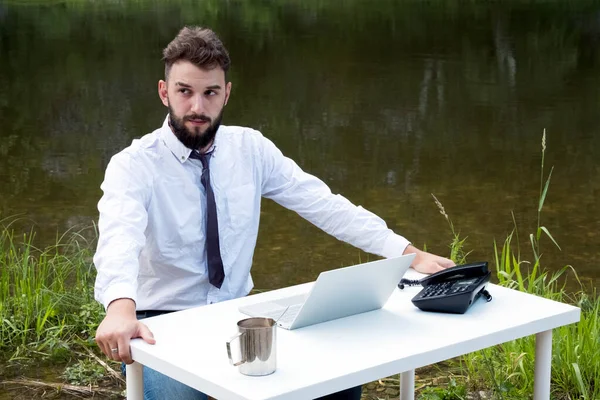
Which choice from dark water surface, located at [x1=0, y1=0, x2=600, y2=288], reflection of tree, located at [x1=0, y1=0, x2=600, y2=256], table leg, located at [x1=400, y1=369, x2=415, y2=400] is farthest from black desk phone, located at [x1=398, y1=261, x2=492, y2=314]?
reflection of tree, located at [x1=0, y1=0, x2=600, y2=256]

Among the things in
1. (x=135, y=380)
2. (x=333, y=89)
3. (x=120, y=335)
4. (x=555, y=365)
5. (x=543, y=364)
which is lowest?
(x=333, y=89)

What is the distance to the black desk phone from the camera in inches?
97.0

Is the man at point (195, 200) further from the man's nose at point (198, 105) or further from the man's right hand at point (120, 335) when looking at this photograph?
the man's right hand at point (120, 335)

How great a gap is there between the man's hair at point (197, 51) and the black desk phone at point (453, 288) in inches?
30.3

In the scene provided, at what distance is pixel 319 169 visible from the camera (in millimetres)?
8617

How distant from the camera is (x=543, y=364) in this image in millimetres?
2582

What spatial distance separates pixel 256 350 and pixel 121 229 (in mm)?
702

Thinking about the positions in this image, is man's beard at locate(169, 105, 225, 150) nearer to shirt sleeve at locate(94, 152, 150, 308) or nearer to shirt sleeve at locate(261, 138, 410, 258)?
shirt sleeve at locate(94, 152, 150, 308)

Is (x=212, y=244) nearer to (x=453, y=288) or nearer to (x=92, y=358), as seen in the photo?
(x=453, y=288)

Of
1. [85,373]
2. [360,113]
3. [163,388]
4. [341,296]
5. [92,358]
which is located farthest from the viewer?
[360,113]

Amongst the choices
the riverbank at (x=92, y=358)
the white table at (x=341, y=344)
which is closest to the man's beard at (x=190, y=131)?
the white table at (x=341, y=344)

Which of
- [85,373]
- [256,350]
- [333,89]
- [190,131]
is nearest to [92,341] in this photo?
[85,373]

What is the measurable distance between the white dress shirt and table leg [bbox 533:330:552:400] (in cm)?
54

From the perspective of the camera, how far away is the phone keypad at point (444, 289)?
2500mm
